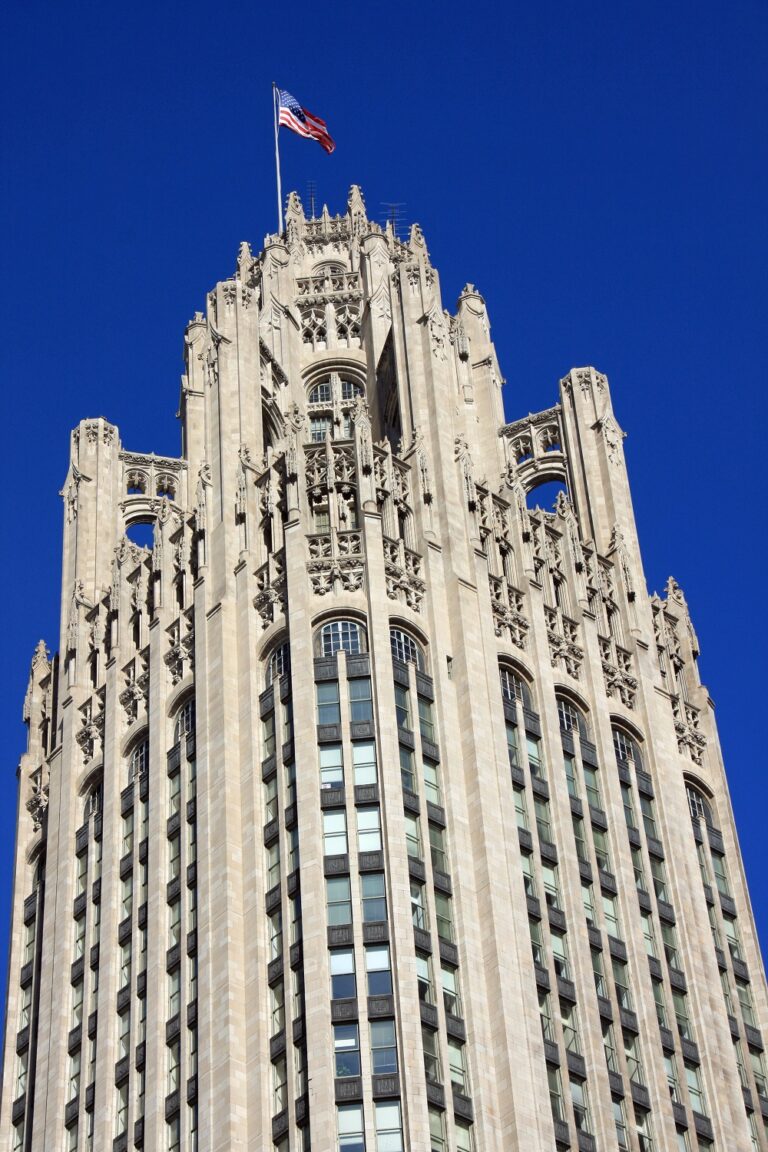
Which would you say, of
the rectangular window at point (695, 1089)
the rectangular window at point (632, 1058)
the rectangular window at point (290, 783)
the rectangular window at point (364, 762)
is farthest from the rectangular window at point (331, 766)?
the rectangular window at point (695, 1089)

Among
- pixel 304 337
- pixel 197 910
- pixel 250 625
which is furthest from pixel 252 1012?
pixel 304 337

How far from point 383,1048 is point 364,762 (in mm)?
12871

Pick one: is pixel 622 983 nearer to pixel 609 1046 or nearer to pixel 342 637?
pixel 609 1046

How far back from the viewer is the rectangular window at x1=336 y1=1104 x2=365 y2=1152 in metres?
81.3

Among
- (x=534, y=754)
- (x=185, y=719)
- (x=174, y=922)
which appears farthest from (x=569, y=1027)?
(x=185, y=719)

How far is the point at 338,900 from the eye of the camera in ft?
290

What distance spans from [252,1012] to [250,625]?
1796cm

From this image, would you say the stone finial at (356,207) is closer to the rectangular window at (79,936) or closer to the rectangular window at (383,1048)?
the rectangular window at (79,936)

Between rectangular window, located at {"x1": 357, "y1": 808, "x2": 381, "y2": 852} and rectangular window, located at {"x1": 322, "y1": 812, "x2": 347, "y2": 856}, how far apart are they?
57 centimetres

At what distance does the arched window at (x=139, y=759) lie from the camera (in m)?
101

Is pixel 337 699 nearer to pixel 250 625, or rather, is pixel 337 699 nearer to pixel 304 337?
pixel 250 625

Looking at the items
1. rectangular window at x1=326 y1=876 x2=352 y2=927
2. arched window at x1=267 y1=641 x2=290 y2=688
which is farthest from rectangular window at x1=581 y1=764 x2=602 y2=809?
rectangular window at x1=326 y1=876 x2=352 y2=927

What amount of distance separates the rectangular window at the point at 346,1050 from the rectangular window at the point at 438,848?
832 cm

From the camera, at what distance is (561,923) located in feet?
307
